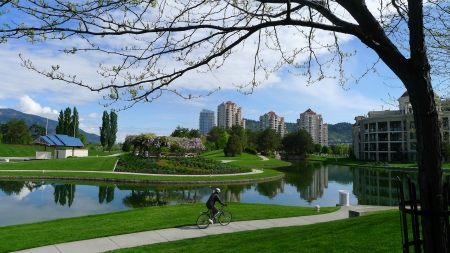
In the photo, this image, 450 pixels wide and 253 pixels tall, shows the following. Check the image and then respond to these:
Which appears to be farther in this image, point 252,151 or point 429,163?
point 252,151

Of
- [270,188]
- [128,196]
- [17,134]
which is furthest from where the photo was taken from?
[17,134]

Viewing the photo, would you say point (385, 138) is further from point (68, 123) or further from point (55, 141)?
point (68, 123)

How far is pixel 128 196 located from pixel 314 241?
51.9 feet

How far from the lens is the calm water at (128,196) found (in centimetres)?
1636

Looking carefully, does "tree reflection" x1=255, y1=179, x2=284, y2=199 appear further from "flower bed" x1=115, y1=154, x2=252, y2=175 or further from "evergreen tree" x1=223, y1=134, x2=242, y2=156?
"evergreen tree" x1=223, y1=134, x2=242, y2=156

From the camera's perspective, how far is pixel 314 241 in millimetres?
6840

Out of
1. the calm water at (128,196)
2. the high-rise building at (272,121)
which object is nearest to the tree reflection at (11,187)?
the calm water at (128,196)

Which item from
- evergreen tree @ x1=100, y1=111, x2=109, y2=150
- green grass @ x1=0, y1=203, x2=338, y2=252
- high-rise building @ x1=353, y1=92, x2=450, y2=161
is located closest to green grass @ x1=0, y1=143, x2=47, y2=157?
evergreen tree @ x1=100, y1=111, x2=109, y2=150

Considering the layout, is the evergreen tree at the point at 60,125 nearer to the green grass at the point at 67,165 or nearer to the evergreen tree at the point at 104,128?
the evergreen tree at the point at 104,128

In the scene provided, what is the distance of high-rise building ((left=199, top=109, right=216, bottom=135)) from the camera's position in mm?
175512

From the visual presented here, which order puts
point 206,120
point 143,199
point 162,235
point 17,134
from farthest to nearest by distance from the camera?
point 206,120
point 17,134
point 143,199
point 162,235

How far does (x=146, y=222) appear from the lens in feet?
35.7

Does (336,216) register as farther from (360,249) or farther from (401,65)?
(401,65)

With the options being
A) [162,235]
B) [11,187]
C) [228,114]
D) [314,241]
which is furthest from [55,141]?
[228,114]
